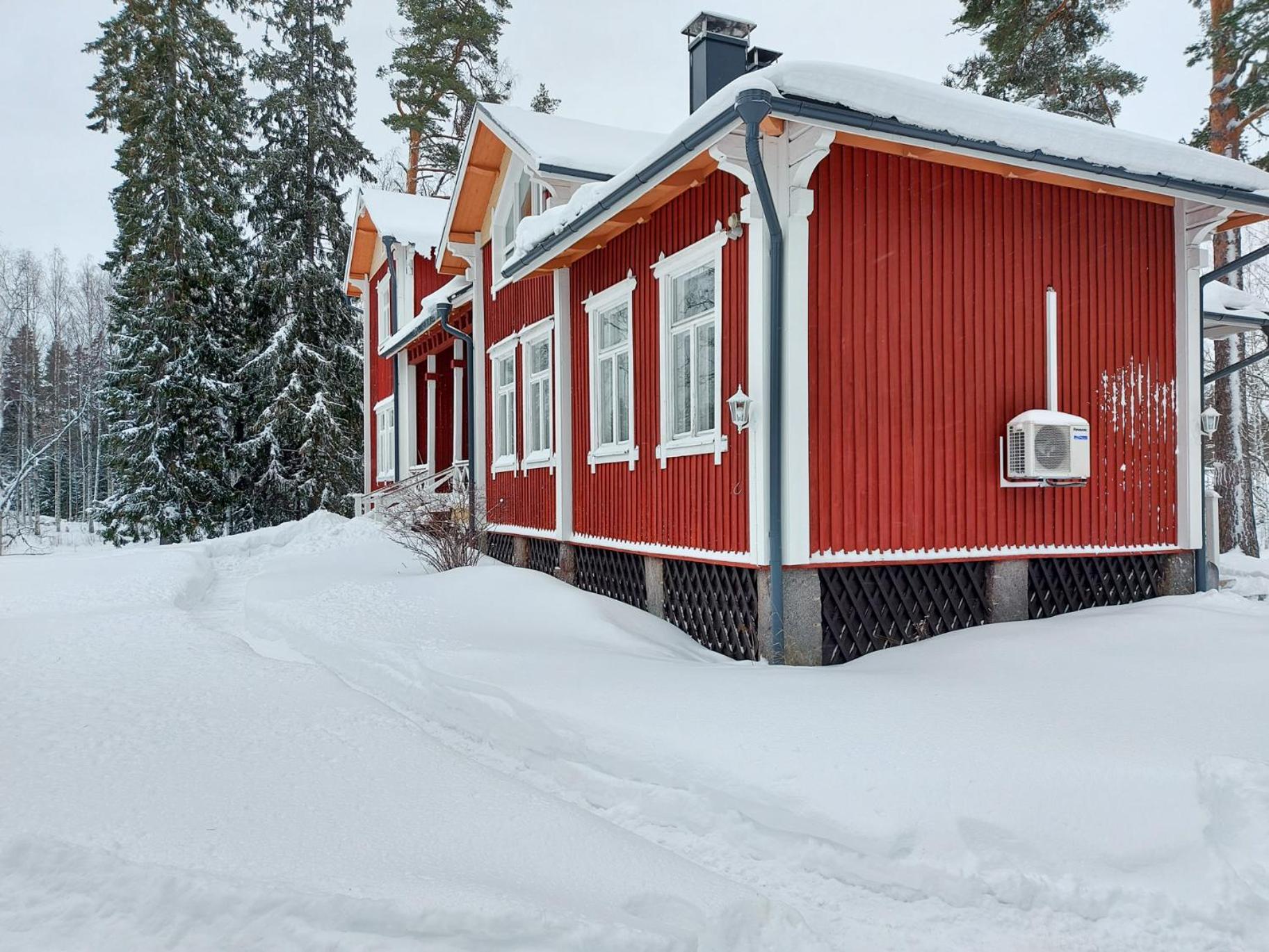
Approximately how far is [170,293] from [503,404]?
13.8m

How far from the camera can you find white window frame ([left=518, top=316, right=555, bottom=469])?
10117 millimetres

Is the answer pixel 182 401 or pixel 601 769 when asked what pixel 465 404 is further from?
pixel 601 769

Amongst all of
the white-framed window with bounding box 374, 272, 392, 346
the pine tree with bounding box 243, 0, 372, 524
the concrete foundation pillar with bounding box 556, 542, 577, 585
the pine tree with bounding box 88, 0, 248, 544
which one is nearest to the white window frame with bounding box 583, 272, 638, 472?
the concrete foundation pillar with bounding box 556, 542, 577, 585

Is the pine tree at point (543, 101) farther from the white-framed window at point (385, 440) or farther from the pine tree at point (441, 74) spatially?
the white-framed window at point (385, 440)

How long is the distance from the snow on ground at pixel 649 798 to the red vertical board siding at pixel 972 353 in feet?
Result: 3.64


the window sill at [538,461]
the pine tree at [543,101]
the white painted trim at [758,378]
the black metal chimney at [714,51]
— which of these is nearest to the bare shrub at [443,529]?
the window sill at [538,461]

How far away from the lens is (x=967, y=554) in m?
6.82

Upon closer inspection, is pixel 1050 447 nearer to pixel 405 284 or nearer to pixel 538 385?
pixel 538 385

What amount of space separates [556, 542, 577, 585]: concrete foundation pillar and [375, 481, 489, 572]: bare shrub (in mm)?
1087

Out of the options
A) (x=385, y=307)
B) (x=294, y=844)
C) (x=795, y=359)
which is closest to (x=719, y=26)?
(x=795, y=359)

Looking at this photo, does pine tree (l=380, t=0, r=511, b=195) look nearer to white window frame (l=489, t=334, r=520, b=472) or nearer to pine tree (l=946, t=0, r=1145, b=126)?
pine tree (l=946, t=0, r=1145, b=126)

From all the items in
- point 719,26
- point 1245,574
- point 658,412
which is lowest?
point 1245,574

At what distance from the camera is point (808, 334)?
621 centimetres

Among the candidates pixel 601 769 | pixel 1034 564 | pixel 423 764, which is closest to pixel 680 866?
pixel 601 769
